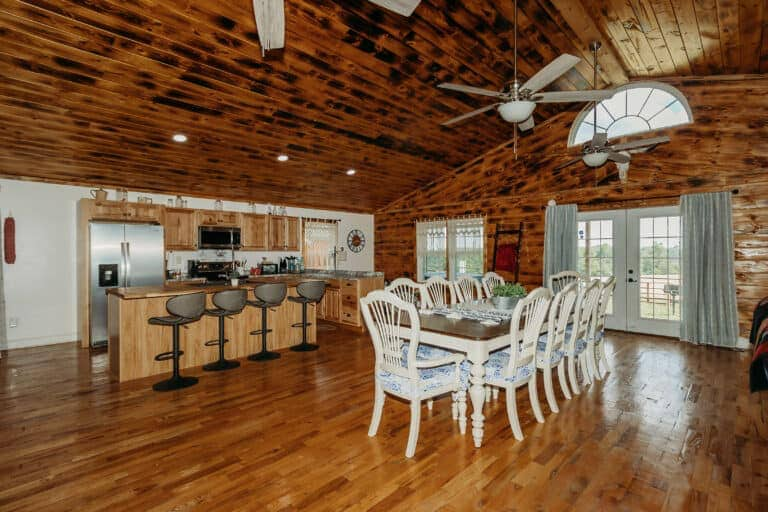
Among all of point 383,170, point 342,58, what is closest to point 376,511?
point 342,58

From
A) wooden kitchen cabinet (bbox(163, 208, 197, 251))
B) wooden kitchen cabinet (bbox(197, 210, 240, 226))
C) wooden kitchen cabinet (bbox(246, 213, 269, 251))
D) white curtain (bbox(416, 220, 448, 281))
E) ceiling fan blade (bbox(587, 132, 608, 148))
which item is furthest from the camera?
white curtain (bbox(416, 220, 448, 281))

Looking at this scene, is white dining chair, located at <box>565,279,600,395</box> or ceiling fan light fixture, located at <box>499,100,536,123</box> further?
white dining chair, located at <box>565,279,600,395</box>

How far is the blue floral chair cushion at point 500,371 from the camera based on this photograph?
2830 millimetres

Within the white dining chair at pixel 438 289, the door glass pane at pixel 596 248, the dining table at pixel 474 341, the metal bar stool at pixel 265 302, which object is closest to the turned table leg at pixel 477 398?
the dining table at pixel 474 341

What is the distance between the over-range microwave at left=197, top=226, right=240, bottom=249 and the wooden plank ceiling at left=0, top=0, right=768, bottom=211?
2.82 feet

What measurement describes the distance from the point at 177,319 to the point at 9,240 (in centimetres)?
354

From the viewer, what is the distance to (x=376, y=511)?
2.06 meters

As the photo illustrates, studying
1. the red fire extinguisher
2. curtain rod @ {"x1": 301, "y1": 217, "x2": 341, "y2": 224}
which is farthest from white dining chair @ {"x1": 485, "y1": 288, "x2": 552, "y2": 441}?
the red fire extinguisher

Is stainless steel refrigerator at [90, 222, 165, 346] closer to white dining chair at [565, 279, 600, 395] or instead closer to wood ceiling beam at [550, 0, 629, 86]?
white dining chair at [565, 279, 600, 395]

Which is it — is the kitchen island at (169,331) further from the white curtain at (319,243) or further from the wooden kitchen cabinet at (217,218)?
the white curtain at (319,243)

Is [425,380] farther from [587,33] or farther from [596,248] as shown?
[596,248]

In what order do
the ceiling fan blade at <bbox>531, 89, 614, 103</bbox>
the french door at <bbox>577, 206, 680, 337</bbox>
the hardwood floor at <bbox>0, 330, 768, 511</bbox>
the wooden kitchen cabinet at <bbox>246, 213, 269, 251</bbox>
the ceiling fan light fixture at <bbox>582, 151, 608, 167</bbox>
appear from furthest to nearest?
the wooden kitchen cabinet at <bbox>246, 213, 269, 251</bbox>
the french door at <bbox>577, 206, 680, 337</bbox>
the ceiling fan light fixture at <bbox>582, 151, 608, 167</bbox>
the ceiling fan blade at <bbox>531, 89, 614, 103</bbox>
the hardwood floor at <bbox>0, 330, 768, 511</bbox>

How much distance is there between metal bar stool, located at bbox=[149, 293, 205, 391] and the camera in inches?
152

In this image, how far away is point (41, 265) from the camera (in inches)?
225
